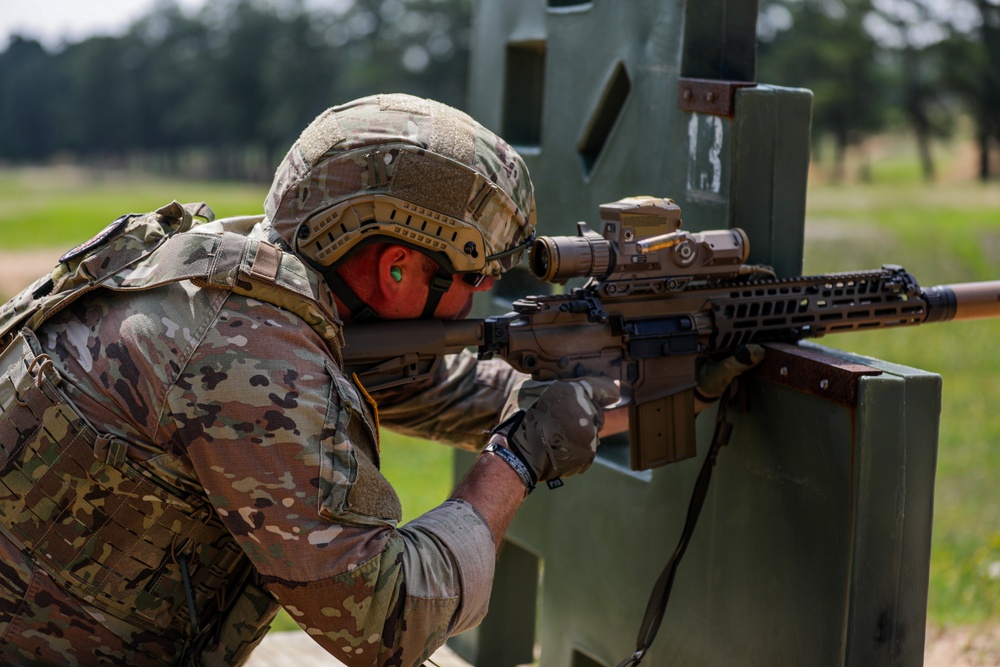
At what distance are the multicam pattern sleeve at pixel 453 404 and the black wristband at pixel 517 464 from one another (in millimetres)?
660

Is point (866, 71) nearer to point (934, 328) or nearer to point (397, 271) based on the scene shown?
point (934, 328)

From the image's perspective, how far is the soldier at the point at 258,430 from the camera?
245 centimetres

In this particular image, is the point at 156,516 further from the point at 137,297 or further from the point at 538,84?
the point at 538,84

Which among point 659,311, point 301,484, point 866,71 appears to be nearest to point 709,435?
point 659,311

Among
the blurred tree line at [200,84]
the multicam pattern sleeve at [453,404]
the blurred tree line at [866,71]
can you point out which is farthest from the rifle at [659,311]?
the blurred tree line at [200,84]

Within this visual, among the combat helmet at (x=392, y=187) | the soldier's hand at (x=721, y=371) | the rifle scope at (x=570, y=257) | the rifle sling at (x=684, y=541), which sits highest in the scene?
the combat helmet at (x=392, y=187)

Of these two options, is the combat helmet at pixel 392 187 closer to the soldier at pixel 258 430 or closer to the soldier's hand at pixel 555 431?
the soldier at pixel 258 430

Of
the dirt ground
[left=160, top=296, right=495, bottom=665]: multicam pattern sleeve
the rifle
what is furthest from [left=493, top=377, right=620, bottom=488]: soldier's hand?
the dirt ground

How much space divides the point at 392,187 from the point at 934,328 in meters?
11.5

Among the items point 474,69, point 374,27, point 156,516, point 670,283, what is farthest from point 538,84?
point 374,27

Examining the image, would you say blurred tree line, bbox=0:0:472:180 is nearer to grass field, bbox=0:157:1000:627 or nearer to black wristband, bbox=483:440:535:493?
grass field, bbox=0:157:1000:627

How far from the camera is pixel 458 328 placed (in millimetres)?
3021

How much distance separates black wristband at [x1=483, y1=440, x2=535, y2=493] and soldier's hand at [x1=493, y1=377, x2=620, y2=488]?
0.01 metres

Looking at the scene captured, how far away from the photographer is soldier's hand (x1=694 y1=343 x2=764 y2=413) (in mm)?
3168
